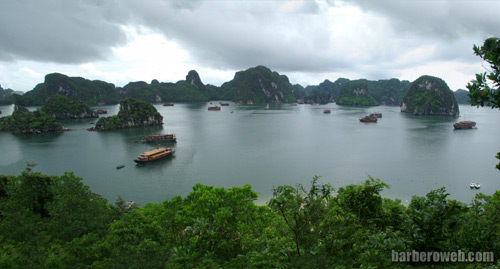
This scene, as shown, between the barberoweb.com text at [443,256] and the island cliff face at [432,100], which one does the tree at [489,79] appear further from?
the island cliff face at [432,100]

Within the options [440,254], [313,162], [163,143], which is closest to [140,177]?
[163,143]

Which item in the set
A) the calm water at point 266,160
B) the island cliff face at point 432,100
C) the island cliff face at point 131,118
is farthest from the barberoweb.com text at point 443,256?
the island cliff face at point 432,100

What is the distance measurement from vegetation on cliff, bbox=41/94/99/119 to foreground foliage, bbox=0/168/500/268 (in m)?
156

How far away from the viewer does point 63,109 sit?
148375 mm

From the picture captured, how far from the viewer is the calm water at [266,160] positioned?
149ft

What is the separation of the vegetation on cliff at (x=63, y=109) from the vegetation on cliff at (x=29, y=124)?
1433 inches

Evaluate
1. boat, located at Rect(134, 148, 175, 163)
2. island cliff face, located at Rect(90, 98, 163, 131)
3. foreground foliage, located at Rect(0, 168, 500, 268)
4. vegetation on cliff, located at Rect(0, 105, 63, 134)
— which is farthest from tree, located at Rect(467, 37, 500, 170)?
vegetation on cliff, located at Rect(0, 105, 63, 134)

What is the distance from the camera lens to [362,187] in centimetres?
1789

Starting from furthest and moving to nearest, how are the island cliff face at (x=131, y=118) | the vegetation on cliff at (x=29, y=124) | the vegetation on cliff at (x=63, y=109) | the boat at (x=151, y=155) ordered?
the vegetation on cliff at (x=63, y=109) → the island cliff face at (x=131, y=118) → the vegetation on cliff at (x=29, y=124) → the boat at (x=151, y=155)

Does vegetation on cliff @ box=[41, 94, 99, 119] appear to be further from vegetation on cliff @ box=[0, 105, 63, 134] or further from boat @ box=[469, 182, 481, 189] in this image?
boat @ box=[469, 182, 481, 189]

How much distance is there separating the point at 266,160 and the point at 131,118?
82.6m

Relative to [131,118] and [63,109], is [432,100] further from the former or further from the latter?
[63,109]

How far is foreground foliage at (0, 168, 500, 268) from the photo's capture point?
9422mm

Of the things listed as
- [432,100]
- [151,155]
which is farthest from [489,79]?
[432,100]
